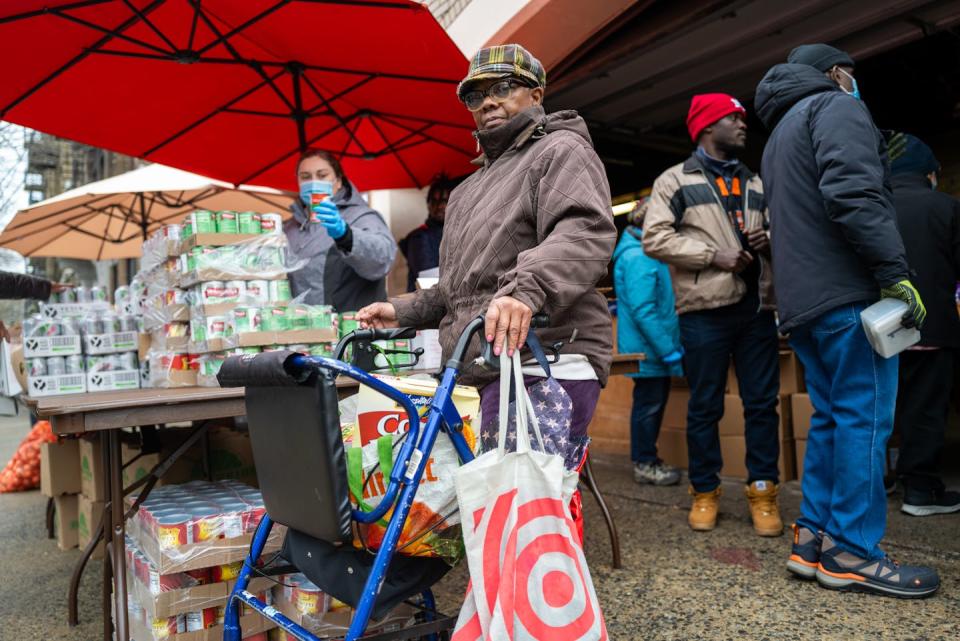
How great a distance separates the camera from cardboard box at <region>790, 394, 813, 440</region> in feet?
15.3

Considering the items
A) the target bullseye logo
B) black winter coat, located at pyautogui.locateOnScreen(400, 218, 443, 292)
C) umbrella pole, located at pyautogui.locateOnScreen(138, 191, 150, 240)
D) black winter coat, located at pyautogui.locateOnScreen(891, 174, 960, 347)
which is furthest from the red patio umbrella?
the target bullseye logo

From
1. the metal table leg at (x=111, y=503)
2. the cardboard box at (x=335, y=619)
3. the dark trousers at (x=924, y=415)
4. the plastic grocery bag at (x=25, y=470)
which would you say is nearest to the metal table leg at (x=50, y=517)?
the plastic grocery bag at (x=25, y=470)

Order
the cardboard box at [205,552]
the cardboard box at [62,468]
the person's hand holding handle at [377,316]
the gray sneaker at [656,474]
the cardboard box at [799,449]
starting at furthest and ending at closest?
the gray sneaker at [656,474] → the cardboard box at [799,449] → the cardboard box at [62,468] → the person's hand holding handle at [377,316] → the cardboard box at [205,552]

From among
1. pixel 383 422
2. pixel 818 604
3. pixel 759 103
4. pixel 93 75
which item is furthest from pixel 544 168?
pixel 93 75

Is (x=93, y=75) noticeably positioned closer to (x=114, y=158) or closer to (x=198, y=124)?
(x=198, y=124)

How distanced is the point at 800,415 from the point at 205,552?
367 cm

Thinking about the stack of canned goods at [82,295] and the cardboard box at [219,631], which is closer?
the cardboard box at [219,631]

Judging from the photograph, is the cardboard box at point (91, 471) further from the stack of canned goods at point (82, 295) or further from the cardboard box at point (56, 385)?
the stack of canned goods at point (82, 295)

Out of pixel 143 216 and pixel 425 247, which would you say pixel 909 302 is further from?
pixel 143 216

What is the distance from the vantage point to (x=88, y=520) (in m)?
3.97

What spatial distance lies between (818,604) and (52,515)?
14.0 feet

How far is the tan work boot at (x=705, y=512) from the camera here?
3.79 metres

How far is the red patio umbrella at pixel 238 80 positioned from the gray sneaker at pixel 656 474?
268 cm

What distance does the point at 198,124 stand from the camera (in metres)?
5.32
